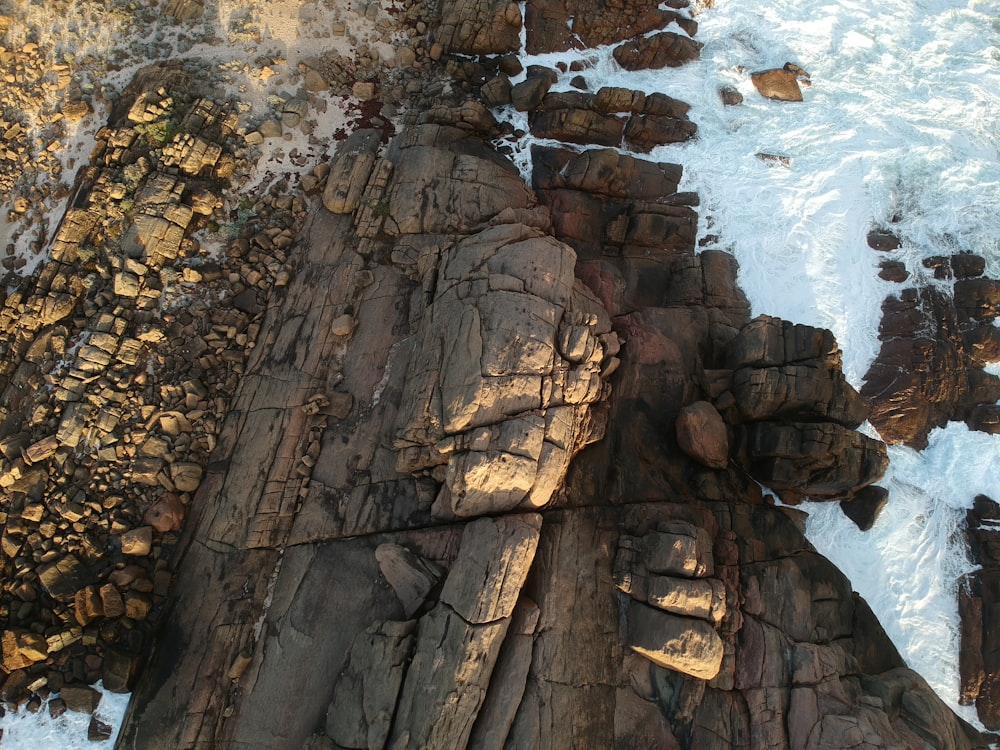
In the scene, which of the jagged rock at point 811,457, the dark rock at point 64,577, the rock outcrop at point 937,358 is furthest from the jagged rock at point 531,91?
the dark rock at point 64,577

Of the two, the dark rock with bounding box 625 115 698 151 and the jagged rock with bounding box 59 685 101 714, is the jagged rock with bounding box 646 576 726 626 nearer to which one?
the jagged rock with bounding box 59 685 101 714

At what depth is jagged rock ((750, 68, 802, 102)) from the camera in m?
17.8

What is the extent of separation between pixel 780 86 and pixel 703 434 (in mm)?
11235

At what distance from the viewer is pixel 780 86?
1777cm

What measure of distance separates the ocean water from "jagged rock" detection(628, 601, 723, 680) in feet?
15.2

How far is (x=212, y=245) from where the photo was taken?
15.2 m

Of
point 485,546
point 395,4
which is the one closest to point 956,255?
point 485,546

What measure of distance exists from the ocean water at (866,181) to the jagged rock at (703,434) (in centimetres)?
303

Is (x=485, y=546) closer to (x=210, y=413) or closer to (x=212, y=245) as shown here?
(x=210, y=413)

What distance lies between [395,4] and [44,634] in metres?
17.8

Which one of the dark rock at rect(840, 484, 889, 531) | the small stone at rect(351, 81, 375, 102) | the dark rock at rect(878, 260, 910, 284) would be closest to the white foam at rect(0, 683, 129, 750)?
the small stone at rect(351, 81, 375, 102)

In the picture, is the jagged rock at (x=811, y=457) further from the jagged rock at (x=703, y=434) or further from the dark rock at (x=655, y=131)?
the dark rock at (x=655, y=131)

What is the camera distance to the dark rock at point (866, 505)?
14.1m

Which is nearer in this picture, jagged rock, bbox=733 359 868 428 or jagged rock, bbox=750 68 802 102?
jagged rock, bbox=733 359 868 428
